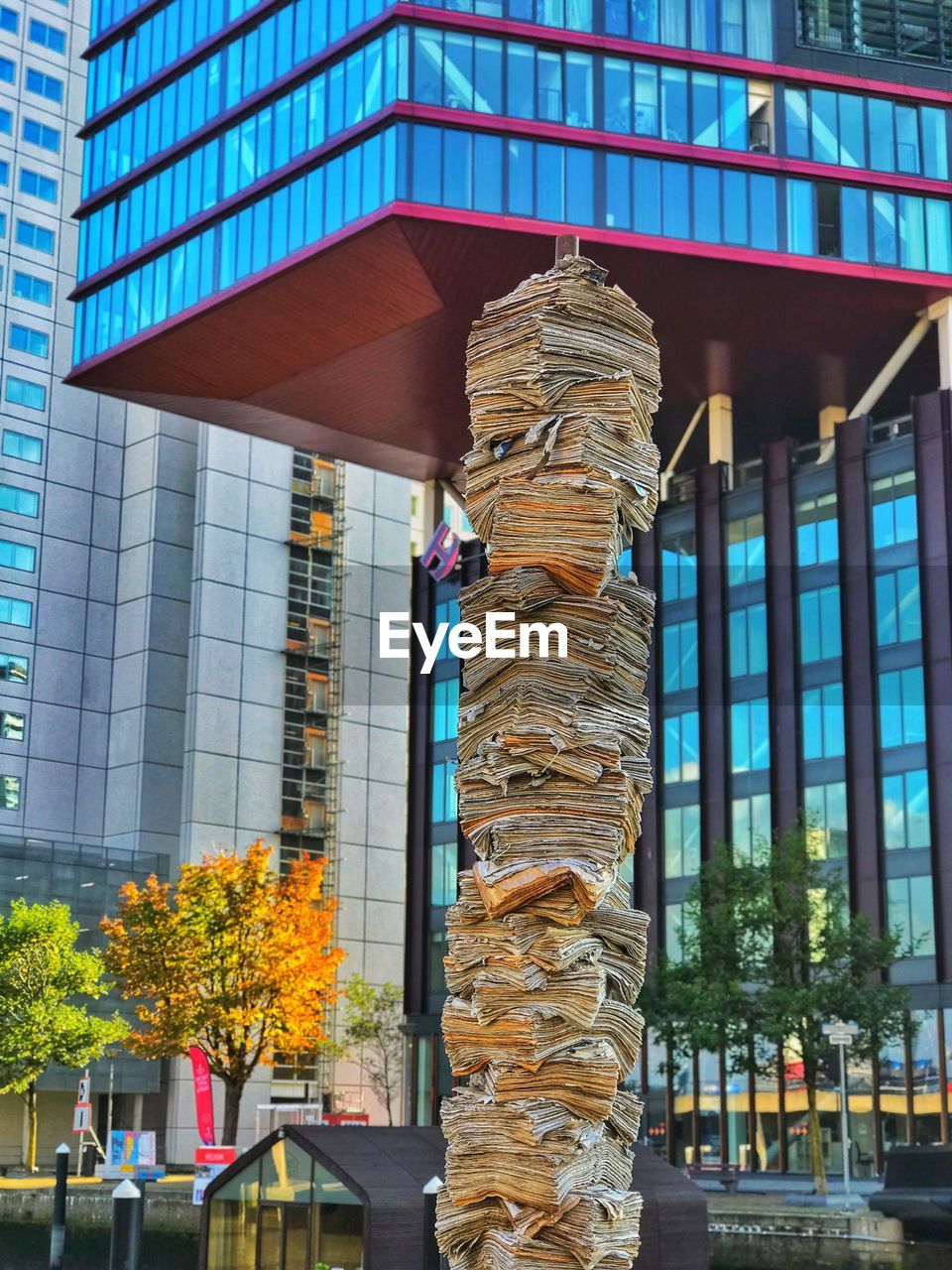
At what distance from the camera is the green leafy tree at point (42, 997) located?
2621 inches

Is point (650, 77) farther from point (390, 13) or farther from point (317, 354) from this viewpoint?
point (317, 354)

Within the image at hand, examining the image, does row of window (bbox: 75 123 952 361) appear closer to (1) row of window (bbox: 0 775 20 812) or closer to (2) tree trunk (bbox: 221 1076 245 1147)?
(1) row of window (bbox: 0 775 20 812)

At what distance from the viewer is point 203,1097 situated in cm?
5375

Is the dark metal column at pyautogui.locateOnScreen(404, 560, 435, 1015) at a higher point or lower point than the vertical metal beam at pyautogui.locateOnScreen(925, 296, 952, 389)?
lower

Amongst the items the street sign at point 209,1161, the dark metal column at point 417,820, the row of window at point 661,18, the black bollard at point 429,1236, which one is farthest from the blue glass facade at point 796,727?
the black bollard at point 429,1236

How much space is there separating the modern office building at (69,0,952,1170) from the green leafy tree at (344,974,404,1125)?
17.7 m

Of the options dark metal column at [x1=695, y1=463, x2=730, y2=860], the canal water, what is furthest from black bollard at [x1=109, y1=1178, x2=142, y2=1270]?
dark metal column at [x1=695, y1=463, x2=730, y2=860]

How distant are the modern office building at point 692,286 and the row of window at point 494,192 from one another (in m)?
0.12

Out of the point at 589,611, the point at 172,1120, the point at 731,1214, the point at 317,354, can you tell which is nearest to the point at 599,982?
the point at 589,611

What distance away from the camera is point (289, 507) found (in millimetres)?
97875

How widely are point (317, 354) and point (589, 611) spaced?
66.4 m

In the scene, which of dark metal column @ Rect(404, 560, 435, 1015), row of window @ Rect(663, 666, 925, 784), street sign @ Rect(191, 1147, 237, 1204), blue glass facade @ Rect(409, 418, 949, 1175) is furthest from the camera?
dark metal column @ Rect(404, 560, 435, 1015)

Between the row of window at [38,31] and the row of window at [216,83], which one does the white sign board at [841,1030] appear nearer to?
the row of window at [216,83]

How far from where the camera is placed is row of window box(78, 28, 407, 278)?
6775 cm
